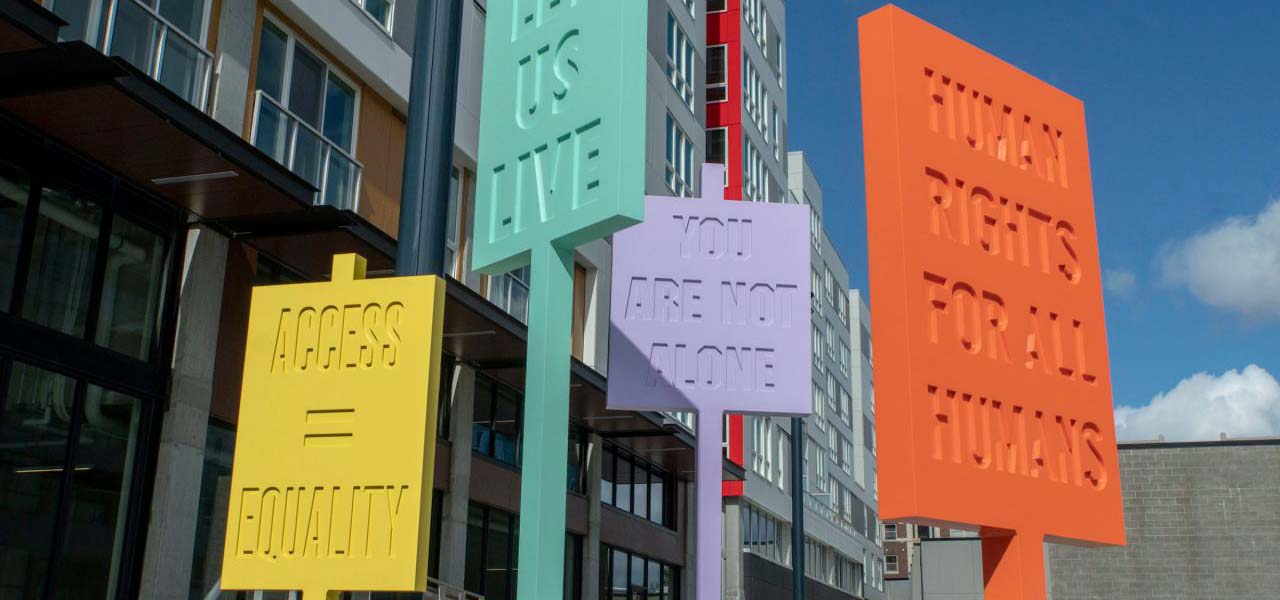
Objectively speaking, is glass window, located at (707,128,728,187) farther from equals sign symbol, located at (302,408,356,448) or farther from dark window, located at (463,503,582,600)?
equals sign symbol, located at (302,408,356,448)

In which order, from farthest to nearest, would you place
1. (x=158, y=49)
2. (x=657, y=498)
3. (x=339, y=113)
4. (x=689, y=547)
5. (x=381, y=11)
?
(x=689, y=547) → (x=657, y=498) → (x=381, y=11) → (x=339, y=113) → (x=158, y=49)

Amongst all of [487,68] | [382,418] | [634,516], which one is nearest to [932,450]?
[382,418]

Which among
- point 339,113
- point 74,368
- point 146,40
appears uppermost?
point 339,113

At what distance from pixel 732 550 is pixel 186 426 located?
25848mm

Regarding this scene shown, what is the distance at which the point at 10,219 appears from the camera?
40.9ft

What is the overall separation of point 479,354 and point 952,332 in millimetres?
13983

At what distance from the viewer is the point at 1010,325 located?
8453mm

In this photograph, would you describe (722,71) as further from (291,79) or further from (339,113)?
(291,79)

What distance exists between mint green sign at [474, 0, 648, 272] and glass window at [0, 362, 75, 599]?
6.10 metres

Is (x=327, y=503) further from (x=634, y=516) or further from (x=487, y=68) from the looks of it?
(x=634, y=516)

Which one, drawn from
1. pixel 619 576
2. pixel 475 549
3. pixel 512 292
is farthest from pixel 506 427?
pixel 619 576

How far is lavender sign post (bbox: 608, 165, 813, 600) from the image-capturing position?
470 inches

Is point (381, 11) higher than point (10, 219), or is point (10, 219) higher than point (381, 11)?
point (381, 11)

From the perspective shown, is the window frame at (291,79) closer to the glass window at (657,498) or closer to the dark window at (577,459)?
the dark window at (577,459)
